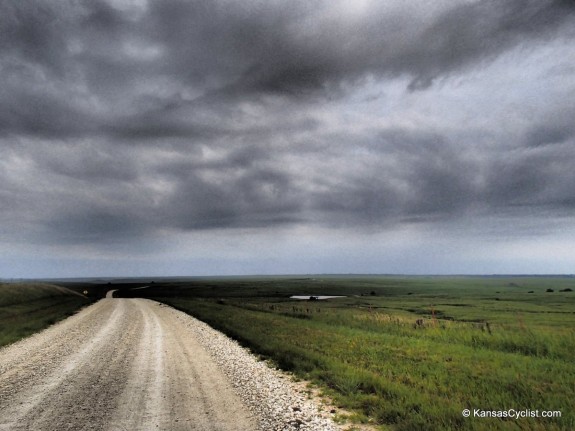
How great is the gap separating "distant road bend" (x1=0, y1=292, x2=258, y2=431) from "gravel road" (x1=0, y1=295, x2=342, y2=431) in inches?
1.0

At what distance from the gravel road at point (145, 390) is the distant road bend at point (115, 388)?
0.08ft

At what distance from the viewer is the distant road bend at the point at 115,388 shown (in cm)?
862

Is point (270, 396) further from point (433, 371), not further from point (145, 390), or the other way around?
point (433, 371)

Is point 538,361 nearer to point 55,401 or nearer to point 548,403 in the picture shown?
point 548,403

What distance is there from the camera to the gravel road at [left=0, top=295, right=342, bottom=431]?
28.3ft

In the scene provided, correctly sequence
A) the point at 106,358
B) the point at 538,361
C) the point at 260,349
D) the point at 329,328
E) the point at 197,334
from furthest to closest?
1. the point at 329,328
2. the point at 197,334
3. the point at 260,349
4. the point at 106,358
5. the point at 538,361

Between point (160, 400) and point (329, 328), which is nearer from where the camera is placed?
point (160, 400)

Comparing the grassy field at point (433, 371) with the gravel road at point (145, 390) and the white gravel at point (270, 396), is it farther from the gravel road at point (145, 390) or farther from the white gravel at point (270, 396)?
the gravel road at point (145, 390)

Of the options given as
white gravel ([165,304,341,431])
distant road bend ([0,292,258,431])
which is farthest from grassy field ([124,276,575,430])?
distant road bend ([0,292,258,431])

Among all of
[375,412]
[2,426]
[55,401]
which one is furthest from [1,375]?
[375,412]

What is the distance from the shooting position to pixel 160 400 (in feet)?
33.1

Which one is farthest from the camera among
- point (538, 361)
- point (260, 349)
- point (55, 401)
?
point (260, 349)

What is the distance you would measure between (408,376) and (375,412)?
3534 millimetres

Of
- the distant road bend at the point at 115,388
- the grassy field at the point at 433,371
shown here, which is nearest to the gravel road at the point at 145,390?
the distant road bend at the point at 115,388
